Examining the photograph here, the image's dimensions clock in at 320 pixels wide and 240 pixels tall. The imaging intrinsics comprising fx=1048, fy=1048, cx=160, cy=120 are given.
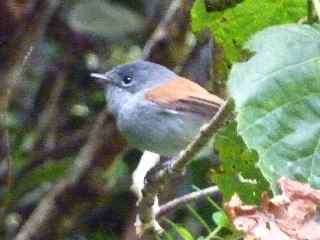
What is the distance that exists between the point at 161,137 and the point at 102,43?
113cm

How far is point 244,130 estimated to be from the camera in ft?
5.16

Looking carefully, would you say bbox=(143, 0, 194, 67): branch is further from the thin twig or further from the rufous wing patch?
the thin twig

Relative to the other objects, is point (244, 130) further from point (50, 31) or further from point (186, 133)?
point (50, 31)

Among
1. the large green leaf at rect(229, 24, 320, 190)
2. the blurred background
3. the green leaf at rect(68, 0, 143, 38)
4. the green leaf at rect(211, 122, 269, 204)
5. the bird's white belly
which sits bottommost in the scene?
the blurred background

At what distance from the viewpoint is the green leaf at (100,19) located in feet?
18.4

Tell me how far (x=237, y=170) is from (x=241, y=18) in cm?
34

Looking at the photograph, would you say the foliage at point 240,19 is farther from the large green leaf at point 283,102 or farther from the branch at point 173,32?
the branch at point 173,32

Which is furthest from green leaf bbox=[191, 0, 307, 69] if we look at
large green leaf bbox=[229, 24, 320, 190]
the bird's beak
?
the bird's beak

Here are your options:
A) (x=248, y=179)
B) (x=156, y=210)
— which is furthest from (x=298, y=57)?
(x=156, y=210)

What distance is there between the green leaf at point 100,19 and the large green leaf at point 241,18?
3002 mm

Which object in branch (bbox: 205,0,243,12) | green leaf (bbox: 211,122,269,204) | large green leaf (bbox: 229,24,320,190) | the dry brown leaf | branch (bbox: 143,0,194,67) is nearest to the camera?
the dry brown leaf

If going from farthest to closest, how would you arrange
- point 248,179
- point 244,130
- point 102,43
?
point 102,43
point 248,179
point 244,130

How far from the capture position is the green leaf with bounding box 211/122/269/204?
Result: 7.00 ft

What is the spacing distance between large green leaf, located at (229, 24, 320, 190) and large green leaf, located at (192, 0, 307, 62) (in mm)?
511
